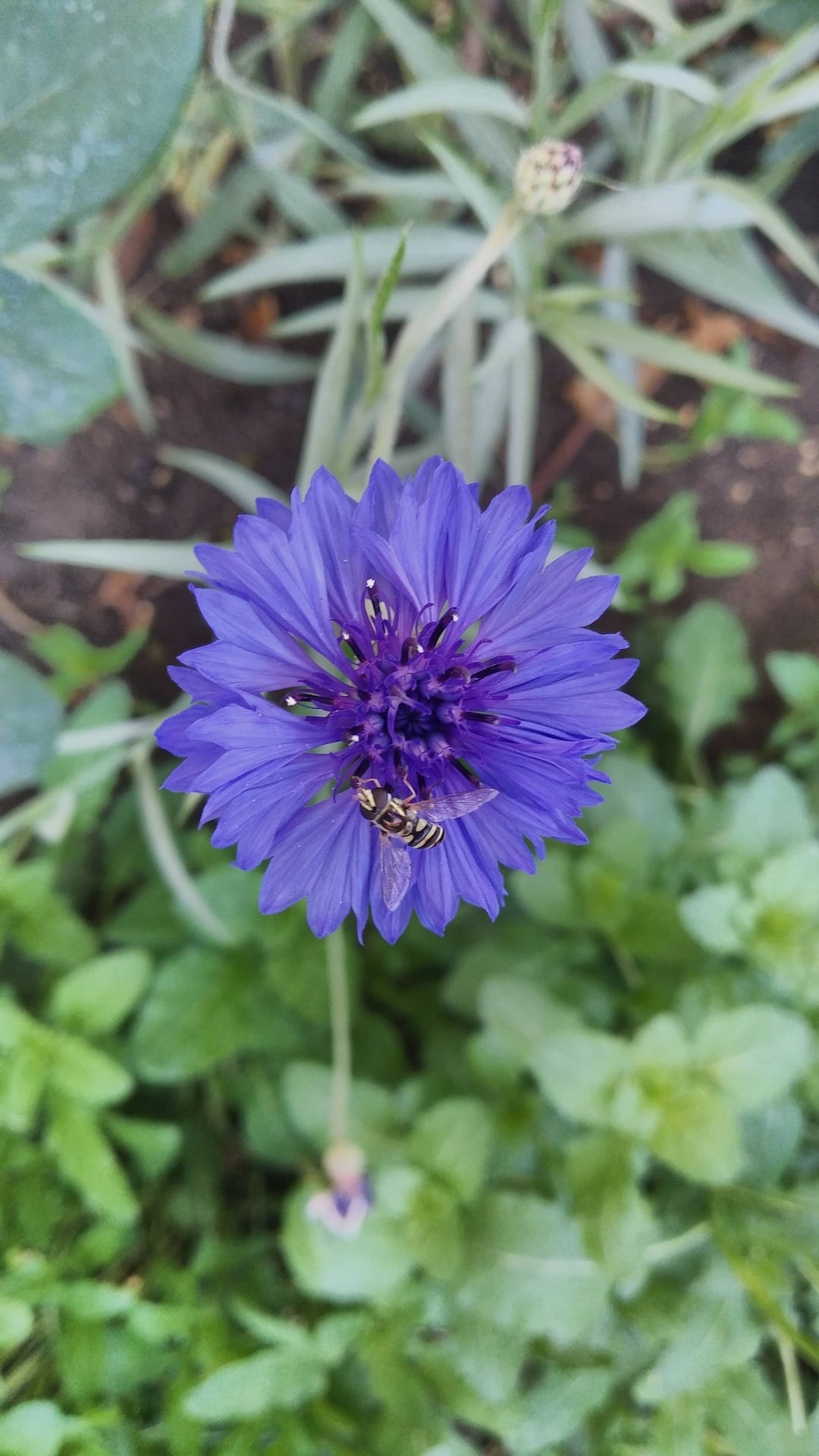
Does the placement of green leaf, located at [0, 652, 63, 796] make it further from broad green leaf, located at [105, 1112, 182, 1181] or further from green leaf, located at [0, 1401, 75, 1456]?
green leaf, located at [0, 1401, 75, 1456]

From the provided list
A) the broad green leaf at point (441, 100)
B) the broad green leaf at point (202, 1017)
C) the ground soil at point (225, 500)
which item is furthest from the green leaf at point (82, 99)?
the broad green leaf at point (202, 1017)

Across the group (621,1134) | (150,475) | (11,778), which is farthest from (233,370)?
(621,1134)

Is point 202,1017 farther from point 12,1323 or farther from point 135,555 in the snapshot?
point 135,555

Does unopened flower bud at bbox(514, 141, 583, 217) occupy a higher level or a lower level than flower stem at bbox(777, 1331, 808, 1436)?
higher

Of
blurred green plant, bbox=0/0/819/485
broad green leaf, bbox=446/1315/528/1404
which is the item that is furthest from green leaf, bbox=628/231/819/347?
broad green leaf, bbox=446/1315/528/1404

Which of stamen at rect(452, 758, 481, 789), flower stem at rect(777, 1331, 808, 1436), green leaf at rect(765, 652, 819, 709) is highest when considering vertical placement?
stamen at rect(452, 758, 481, 789)
